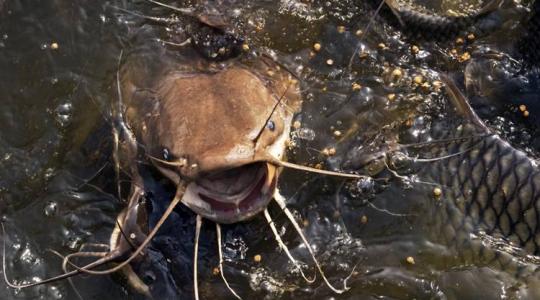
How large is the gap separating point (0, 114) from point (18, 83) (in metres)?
0.19

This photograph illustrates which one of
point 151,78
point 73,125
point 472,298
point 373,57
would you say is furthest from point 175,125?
point 472,298

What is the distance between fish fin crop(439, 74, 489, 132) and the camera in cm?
271

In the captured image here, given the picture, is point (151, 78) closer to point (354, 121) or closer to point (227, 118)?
point (227, 118)

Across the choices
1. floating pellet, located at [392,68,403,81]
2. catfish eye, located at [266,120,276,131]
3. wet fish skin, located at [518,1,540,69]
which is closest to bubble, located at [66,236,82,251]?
catfish eye, located at [266,120,276,131]

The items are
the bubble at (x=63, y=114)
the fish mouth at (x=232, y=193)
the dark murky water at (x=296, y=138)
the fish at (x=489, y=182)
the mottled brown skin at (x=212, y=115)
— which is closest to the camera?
the mottled brown skin at (x=212, y=115)

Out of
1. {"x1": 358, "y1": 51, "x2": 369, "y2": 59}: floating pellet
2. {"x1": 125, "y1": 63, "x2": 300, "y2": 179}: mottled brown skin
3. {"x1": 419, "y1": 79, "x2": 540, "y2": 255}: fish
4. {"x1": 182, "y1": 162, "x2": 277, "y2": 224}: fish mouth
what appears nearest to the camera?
{"x1": 125, "y1": 63, "x2": 300, "y2": 179}: mottled brown skin

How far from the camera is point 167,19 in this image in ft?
10.6

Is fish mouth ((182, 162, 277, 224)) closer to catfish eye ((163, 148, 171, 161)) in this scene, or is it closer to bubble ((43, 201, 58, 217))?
catfish eye ((163, 148, 171, 161))

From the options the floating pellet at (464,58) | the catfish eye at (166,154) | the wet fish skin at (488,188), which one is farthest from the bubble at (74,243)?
the floating pellet at (464,58)

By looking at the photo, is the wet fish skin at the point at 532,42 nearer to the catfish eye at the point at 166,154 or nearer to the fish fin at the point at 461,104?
the fish fin at the point at 461,104

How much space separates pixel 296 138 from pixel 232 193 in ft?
2.10

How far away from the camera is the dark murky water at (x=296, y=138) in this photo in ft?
8.78

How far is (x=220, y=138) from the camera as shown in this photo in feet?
7.26

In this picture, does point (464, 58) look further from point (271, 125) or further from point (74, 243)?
point (74, 243)
